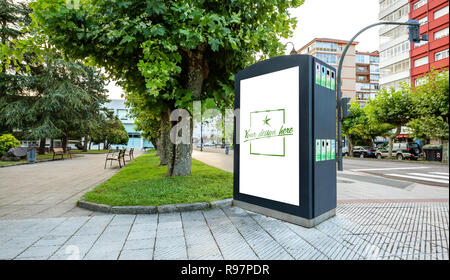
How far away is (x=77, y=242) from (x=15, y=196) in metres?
4.78

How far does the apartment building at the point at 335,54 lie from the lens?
178 ft

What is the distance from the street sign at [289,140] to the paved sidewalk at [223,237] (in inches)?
13.6

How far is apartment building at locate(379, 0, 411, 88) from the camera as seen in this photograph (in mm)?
31689

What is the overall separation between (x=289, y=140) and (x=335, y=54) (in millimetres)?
60478

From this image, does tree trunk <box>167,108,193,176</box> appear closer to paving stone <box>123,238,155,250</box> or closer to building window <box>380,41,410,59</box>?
paving stone <box>123,238,155,250</box>

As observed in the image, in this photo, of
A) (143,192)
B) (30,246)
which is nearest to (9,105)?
(143,192)

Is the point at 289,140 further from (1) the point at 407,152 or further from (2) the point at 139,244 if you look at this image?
(1) the point at 407,152

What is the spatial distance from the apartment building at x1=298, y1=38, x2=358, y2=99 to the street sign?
178ft

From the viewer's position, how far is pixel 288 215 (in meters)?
4.12

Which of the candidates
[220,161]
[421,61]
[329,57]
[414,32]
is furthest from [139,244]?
[329,57]

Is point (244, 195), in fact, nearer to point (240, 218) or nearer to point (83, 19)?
point (240, 218)

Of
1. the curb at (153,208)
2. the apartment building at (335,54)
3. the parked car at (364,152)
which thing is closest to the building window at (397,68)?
the parked car at (364,152)

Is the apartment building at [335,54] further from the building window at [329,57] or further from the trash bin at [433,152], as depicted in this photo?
the trash bin at [433,152]

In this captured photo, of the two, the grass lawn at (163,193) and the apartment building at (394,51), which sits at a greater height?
the apartment building at (394,51)
